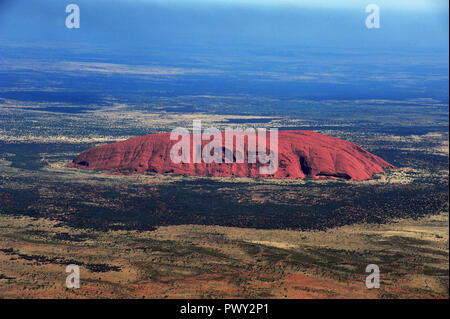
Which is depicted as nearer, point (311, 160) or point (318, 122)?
point (311, 160)

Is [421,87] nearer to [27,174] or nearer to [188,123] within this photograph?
[188,123]

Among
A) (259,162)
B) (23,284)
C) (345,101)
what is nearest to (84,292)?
(23,284)
